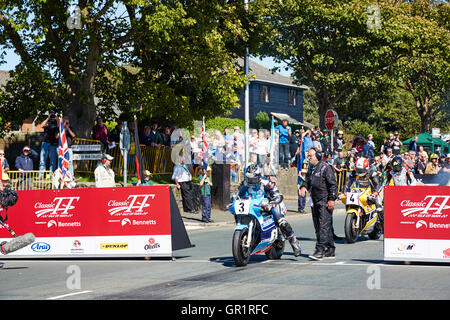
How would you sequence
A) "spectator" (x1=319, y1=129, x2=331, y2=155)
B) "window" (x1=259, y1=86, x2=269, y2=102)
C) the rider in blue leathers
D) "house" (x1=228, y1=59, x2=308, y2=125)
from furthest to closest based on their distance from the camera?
"window" (x1=259, y1=86, x2=269, y2=102) → "house" (x1=228, y1=59, x2=308, y2=125) → "spectator" (x1=319, y1=129, x2=331, y2=155) → the rider in blue leathers

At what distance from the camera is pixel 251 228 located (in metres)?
12.5

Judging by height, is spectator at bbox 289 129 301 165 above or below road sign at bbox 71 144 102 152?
above

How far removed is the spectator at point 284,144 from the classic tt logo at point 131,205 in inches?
678

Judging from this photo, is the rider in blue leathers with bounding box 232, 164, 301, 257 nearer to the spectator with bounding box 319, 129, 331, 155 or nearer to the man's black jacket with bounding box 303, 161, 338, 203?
the man's black jacket with bounding box 303, 161, 338, 203

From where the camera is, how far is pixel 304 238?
58.4 feet

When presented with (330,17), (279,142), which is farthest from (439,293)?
(330,17)

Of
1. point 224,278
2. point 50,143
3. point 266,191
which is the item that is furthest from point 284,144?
point 224,278

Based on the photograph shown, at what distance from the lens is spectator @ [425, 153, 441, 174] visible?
31078mm

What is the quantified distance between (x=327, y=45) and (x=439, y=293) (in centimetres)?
3617

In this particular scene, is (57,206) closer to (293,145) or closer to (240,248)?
(240,248)

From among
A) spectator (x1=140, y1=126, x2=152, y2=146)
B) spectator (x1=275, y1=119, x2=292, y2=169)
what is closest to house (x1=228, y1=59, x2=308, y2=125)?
spectator (x1=275, y1=119, x2=292, y2=169)

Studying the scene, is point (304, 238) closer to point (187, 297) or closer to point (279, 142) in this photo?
point (187, 297)

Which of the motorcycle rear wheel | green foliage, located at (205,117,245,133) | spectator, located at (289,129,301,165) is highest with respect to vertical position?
green foliage, located at (205,117,245,133)

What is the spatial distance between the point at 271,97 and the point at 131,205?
53460 mm
